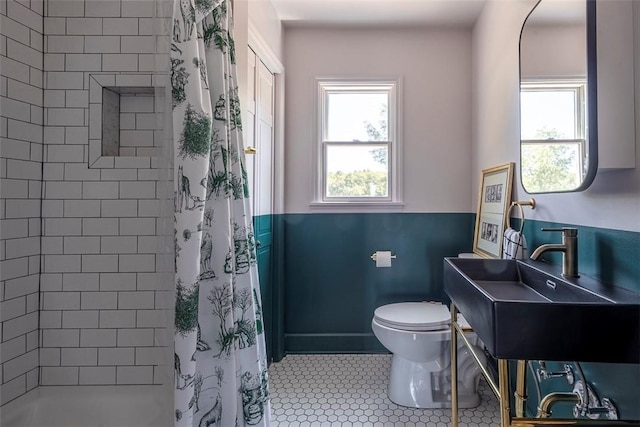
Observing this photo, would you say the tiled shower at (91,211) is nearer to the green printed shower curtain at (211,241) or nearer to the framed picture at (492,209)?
the green printed shower curtain at (211,241)

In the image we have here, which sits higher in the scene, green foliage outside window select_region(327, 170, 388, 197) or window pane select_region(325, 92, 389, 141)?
window pane select_region(325, 92, 389, 141)

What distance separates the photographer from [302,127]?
2.47 metres

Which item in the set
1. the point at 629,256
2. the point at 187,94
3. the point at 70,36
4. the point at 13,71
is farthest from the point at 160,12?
the point at 629,256

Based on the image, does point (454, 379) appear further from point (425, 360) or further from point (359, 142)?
point (359, 142)

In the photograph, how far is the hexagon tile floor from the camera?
1.69m

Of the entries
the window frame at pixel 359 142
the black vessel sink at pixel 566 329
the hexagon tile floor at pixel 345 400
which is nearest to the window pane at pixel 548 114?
the black vessel sink at pixel 566 329

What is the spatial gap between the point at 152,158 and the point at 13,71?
23.8 inches

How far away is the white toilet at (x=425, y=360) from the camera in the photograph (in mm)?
1744

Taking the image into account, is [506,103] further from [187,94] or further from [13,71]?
[13,71]

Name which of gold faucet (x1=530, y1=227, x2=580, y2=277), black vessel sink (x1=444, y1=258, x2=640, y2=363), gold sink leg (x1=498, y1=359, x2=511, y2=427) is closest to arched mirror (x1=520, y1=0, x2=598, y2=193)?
gold faucet (x1=530, y1=227, x2=580, y2=277)

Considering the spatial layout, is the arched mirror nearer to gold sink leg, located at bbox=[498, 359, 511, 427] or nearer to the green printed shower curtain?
gold sink leg, located at bbox=[498, 359, 511, 427]

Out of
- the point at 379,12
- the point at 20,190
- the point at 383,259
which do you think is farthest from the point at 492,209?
the point at 20,190

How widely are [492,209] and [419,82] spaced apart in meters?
1.10

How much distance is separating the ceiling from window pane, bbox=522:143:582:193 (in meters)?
1.25
